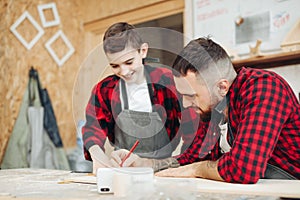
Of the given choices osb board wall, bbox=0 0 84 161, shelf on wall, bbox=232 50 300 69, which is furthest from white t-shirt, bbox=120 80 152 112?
osb board wall, bbox=0 0 84 161

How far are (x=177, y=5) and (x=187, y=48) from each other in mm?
1977

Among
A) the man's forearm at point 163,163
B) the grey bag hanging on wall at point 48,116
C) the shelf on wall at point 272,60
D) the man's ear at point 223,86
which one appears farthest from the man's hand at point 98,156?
the grey bag hanging on wall at point 48,116

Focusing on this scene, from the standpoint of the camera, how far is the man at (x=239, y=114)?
984 millimetres

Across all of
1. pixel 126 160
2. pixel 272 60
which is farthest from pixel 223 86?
pixel 272 60

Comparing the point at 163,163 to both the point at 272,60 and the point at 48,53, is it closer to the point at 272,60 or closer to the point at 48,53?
the point at 272,60

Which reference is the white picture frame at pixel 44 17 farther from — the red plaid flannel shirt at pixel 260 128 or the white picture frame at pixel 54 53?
the red plaid flannel shirt at pixel 260 128

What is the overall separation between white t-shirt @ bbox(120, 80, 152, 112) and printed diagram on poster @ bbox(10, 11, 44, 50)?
222 cm

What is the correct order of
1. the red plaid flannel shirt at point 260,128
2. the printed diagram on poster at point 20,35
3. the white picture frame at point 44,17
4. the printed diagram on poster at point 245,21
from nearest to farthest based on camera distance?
the red plaid flannel shirt at point 260,128
the printed diagram on poster at point 245,21
the printed diagram on poster at point 20,35
the white picture frame at point 44,17

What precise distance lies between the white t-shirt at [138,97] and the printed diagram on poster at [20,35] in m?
2.22

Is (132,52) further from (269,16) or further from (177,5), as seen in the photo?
(177,5)

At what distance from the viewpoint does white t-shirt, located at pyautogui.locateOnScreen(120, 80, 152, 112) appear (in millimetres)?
1198

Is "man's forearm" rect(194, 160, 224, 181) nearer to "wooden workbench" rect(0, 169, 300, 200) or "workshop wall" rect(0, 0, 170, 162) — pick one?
"wooden workbench" rect(0, 169, 300, 200)

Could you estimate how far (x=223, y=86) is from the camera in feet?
3.63

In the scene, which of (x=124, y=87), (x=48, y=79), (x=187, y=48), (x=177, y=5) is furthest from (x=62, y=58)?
(x=187, y=48)
